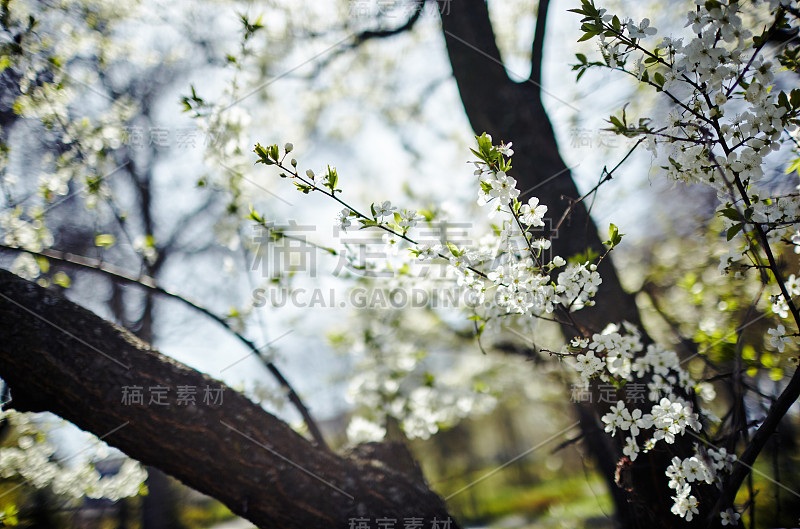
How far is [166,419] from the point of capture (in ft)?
4.89

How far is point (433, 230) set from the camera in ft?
7.51

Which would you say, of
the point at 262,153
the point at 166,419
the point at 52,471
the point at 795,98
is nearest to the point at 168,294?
the point at 166,419

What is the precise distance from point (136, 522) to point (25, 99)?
6082 millimetres

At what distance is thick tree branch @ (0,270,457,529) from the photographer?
57.7 inches

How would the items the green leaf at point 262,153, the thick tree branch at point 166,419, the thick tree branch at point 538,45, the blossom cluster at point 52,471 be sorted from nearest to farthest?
the green leaf at point 262,153 → the thick tree branch at point 166,419 → the thick tree branch at point 538,45 → the blossom cluster at point 52,471

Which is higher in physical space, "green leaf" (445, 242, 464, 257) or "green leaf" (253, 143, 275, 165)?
"green leaf" (253, 143, 275, 165)

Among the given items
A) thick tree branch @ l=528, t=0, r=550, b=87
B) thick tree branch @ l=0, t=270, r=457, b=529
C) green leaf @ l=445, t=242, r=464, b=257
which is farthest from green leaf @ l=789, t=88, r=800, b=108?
thick tree branch @ l=0, t=270, r=457, b=529

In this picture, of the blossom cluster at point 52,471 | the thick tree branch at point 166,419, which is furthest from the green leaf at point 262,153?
the blossom cluster at point 52,471

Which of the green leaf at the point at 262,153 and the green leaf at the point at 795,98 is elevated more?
the green leaf at the point at 262,153

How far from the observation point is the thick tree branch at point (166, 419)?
1466 mm

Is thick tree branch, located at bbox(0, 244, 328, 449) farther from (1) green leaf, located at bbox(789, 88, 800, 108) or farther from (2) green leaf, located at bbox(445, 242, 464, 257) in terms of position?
(1) green leaf, located at bbox(789, 88, 800, 108)

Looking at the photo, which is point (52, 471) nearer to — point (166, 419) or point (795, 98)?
point (166, 419)

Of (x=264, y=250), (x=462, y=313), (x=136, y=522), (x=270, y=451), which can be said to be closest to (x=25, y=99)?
(x=264, y=250)

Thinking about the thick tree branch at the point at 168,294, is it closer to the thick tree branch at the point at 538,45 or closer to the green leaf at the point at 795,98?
the thick tree branch at the point at 538,45
